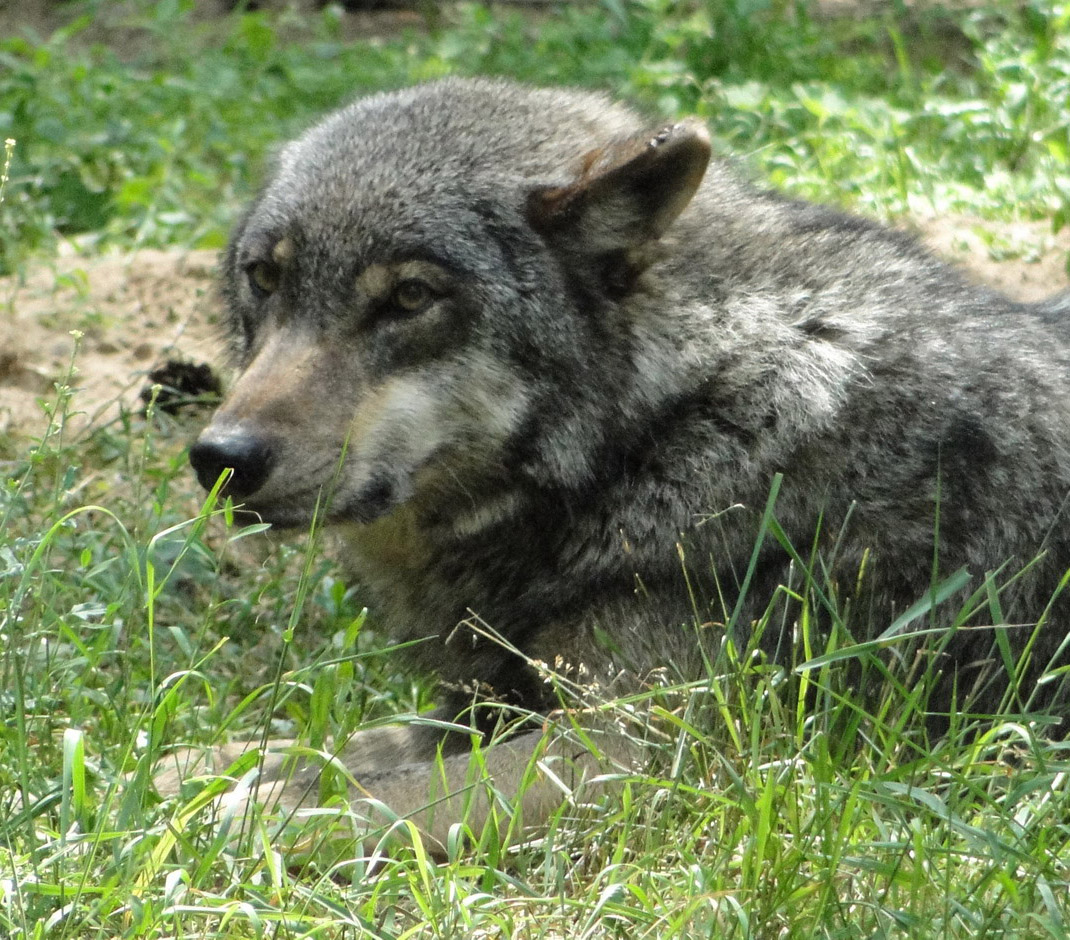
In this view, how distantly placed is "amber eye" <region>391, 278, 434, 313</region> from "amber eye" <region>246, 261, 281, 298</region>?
14.1 inches

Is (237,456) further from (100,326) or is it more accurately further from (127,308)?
(127,308)

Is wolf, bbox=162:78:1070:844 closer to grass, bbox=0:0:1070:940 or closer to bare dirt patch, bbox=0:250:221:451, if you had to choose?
grass, bbox=0:0:1070:940

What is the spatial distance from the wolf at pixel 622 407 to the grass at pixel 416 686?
26 centimetres

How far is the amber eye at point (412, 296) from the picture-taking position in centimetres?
362

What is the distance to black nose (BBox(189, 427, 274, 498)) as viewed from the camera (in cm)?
336

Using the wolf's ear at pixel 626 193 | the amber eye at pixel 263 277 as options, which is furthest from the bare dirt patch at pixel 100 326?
the wolf's ear at pixel 626 193

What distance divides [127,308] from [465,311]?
317cm

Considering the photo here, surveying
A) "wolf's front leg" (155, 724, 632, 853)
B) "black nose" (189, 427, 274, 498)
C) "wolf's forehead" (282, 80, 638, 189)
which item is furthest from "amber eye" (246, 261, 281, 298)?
"wolf's front leg" (155, 724, 632, 853)

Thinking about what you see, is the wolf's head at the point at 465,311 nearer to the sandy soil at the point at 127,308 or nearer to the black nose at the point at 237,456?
the black nose at the point at 237,456

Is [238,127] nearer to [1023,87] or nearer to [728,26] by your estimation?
[728,26]

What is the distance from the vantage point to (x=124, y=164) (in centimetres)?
748

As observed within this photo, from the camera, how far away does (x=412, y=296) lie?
3.63 meters

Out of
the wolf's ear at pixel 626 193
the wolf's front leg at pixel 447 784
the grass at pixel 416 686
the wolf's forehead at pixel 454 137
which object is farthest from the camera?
the wolf's forehead at pixel 454 137

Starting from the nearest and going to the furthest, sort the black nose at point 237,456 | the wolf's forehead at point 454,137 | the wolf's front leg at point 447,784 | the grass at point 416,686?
the grass at point 416,686, the wolf's front leg at point 447,784, the black nose at point 237,456, the wolf's forehead at point 454,137
